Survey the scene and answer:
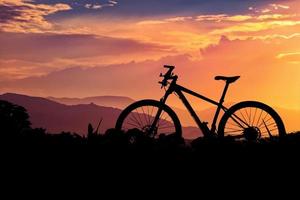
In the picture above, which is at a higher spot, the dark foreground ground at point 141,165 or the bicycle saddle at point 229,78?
the bicycle saddle at point 229,78

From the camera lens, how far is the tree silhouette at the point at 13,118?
10602 mm

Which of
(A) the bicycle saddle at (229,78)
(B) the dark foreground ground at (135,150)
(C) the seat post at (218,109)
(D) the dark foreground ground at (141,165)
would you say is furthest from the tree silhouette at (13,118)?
(A) the bicycle saddle at (229,78)

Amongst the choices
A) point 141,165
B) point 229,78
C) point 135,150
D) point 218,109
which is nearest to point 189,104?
point 218,109

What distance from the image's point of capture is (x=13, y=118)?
35.2 feet

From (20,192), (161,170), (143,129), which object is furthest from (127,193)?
(143,129)

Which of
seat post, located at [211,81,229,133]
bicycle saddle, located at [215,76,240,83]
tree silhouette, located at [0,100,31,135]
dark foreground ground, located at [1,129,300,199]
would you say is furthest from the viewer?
bicycle saddle, located at [215,76,240,83]

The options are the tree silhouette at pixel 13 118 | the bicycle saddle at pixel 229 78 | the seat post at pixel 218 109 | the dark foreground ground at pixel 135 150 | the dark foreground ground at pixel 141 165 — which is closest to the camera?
the dark foreground ground at pixel 141 165

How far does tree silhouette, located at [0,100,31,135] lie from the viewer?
34.8ft

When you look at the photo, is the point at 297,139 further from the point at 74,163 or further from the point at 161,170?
the point at 74,163

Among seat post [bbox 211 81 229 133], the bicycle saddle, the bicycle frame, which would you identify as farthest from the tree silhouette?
the bicycle saddle

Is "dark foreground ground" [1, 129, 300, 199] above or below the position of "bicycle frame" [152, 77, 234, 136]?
below

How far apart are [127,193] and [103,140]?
2.11 meters

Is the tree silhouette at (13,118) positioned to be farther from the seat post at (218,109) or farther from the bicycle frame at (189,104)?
the seat post at (218,109)

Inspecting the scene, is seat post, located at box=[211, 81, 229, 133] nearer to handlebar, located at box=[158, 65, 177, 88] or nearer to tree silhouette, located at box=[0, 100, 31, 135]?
handlebar, located at box=[158, 65, 177, 88]
